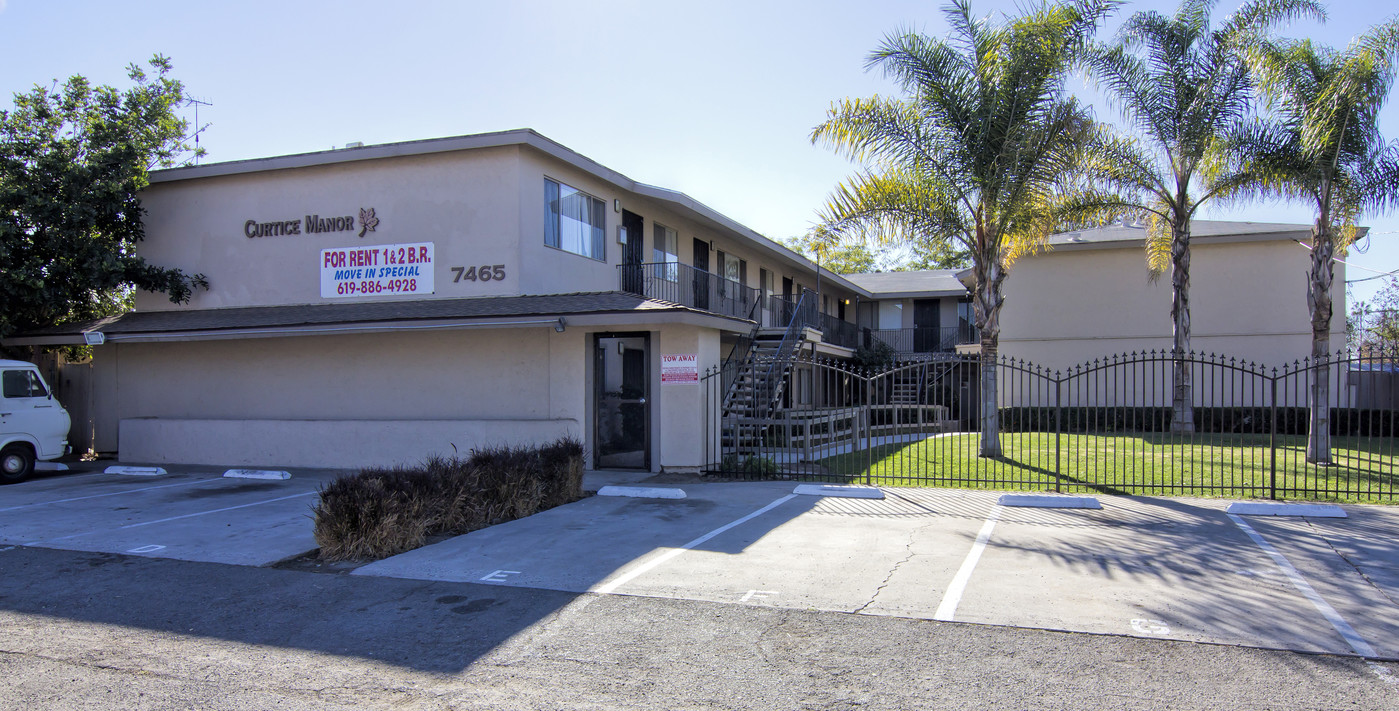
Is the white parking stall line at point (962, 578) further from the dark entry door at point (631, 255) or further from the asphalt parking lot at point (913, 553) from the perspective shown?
the dark entry door at point (631, 255)

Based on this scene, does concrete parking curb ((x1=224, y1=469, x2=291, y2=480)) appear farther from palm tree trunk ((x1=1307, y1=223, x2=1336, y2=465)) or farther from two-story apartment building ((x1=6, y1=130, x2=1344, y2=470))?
palm tree trunk ((x1=1307, y1=223, x2=1336, y2=465))

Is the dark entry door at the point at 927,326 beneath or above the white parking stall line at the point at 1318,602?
above

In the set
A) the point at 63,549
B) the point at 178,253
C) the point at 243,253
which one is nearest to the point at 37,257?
the point at 178,253

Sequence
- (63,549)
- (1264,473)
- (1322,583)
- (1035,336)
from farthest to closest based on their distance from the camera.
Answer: (1035,336) → (1264,473) → (63,549) → (1322,583)

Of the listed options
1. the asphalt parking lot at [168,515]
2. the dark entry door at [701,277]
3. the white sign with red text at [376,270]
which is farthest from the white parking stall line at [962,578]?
the dark entry door at [701,277]

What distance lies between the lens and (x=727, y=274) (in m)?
24.1

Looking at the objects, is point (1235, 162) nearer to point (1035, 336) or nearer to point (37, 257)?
point (1035, 336)

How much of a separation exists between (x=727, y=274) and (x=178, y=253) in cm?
1359

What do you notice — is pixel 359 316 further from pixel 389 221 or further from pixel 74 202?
pixel 74 202

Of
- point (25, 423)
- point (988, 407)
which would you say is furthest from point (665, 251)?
point (25, 423)

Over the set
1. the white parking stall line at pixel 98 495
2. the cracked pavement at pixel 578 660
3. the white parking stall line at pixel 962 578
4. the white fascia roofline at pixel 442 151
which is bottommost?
the white parking stall line at pixel 98 495

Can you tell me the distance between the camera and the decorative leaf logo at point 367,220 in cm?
1573

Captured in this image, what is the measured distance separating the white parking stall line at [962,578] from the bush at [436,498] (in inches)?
204

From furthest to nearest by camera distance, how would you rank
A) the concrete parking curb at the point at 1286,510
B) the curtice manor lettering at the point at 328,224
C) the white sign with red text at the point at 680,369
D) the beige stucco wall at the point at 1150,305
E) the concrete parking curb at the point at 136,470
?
1. the beige stucco wall at the point at 1150,305
2. the curtice manor lettering at the point at 328,224
3. the concrete parking curb at the point at 136,470
4. the white sign with red text at the point at 680,369
5. the concrete parking curb at the point at 1286,510
